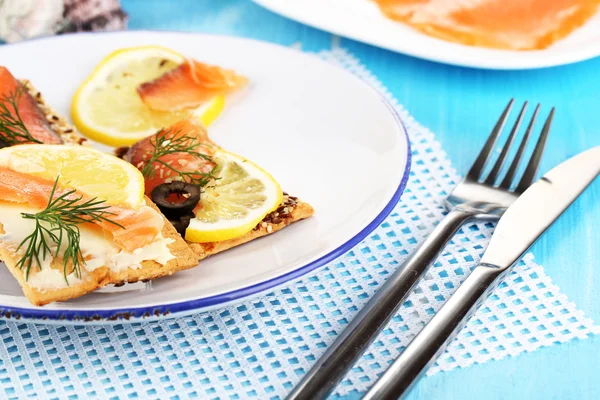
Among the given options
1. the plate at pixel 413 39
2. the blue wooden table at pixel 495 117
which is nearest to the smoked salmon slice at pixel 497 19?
the plate at pixel 413 39

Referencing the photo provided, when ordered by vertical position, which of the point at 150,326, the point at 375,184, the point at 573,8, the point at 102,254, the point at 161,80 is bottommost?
the point at 150,326

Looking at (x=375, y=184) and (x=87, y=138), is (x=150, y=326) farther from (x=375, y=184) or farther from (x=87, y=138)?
(x=87, y=138)

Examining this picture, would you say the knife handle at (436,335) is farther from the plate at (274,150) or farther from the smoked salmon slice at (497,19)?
the smoked salmon slice at (497,19)

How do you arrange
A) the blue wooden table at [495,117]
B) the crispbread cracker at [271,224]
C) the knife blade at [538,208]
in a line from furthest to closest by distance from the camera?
1. the knife blade at [538,208]
2. the crispbread cracker at [271,224]
3. the blue wooden table at [495,117]

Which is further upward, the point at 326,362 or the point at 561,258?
the point at 561,258

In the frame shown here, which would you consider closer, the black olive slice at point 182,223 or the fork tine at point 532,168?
the black olive slice at point 182,223

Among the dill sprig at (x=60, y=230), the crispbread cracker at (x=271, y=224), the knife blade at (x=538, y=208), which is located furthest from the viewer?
the knife blade at (x=538, y=208)

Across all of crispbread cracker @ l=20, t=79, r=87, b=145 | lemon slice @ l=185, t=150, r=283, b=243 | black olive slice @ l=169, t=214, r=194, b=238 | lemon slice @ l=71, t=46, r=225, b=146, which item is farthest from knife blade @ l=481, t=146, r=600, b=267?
crispbread cracker @ l=20, t=79, r=87, b=145

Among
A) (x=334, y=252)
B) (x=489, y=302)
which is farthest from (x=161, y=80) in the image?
(x=489, y=302)
